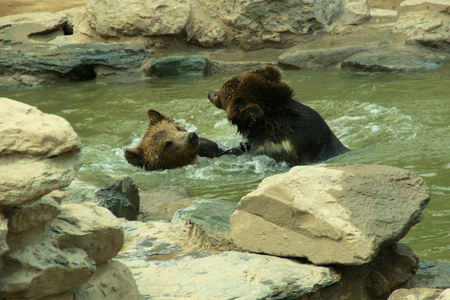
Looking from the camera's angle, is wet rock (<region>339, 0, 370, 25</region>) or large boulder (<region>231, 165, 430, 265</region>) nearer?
large boulder (<region>231, 165, 430, 265</region>)

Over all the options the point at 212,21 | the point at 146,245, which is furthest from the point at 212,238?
the point at 212,21

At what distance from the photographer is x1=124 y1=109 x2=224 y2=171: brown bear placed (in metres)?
6.70

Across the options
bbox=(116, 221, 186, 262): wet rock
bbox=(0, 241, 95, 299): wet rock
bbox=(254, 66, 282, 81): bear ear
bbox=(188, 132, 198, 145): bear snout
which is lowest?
bbox=(188, 132, 198, 145): bear snout

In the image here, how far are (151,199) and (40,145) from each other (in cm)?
356

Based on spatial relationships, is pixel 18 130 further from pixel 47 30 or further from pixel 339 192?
pixel 47 30

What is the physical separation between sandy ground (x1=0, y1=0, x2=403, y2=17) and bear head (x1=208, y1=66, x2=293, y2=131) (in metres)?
12.2

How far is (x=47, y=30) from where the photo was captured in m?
15.0

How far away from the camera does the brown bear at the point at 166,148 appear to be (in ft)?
22.0

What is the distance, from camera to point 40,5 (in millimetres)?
17312

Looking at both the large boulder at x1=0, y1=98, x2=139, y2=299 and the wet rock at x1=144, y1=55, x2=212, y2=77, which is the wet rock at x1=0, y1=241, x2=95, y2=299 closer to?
the large boulder at x1=0, y1=98, x2=139, y2=299

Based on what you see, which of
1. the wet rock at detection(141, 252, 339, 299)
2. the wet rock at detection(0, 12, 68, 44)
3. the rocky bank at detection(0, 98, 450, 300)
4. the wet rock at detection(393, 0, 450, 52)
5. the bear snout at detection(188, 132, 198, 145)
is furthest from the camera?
the wet rock at detection(0, 12, 68, 44)

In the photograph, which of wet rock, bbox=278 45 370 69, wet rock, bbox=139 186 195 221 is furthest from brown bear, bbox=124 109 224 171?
wet rock, bbox=278 45 370 69

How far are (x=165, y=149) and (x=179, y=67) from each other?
658cm

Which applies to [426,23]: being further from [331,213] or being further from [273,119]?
[331,213]
